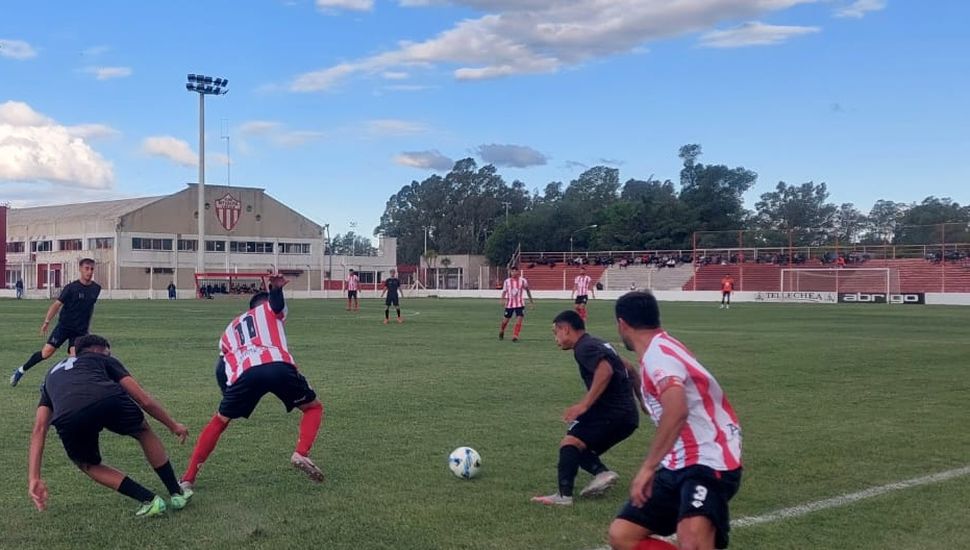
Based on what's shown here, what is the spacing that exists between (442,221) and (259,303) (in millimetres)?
132731

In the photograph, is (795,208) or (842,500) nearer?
(842,500)

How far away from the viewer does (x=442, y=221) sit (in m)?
140

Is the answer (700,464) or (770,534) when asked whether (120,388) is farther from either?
(770,534)

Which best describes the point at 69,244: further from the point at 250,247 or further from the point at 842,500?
the point at 842,500

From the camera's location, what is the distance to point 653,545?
4.41 metres

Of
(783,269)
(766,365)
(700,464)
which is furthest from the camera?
(783,269)

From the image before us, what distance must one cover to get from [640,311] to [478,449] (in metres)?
4.79

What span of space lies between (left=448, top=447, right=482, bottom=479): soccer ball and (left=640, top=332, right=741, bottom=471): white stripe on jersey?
11.3 ft

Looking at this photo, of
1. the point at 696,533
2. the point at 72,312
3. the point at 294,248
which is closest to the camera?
the point at 696,533

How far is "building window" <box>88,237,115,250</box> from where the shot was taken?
77125 millimetres

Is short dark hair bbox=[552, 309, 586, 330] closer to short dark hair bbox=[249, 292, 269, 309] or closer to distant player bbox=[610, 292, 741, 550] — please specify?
short dark hair bbox=[249, 292, 269, 309]

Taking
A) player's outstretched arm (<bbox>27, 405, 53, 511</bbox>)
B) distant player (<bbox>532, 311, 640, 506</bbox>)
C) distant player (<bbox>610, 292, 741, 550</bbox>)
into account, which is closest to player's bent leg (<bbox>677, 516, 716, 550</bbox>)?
distant player (<bbox>610, 292, 741, 550</bbox>)

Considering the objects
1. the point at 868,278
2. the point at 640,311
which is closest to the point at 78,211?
the point at 868,278

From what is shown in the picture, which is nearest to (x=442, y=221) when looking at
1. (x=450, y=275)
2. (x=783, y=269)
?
(x=450, y=275)
